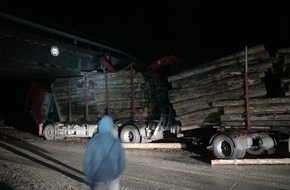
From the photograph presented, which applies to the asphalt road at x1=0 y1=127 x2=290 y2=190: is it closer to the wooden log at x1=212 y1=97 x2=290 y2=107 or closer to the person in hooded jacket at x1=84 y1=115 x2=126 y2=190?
the wooden log at x1=212 y1=97 x2=290 y2=107

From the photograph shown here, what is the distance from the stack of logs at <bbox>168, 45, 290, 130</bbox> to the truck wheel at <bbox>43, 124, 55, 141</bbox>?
24.8 ft

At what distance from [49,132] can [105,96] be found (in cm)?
406

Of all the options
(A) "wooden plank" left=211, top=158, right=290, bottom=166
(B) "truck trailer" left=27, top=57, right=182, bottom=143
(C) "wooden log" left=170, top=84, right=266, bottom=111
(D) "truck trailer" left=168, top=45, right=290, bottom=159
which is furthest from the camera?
(B) "truck trailer" left=27, top=57, right=182, bottom=143

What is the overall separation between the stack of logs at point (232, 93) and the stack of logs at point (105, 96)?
89.9 inches

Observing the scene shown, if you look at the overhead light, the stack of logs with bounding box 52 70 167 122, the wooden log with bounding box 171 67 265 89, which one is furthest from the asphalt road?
the overhead light

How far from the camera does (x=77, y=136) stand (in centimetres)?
1592

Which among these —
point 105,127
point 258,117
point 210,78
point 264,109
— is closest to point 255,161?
point 258,117

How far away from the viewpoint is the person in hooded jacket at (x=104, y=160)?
464 cm

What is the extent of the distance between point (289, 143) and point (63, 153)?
7.90m

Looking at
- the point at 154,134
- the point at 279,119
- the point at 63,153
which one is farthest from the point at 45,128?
the point at 279,119

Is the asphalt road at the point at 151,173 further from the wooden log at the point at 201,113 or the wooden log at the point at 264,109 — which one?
the wooden log at the point at 264,109

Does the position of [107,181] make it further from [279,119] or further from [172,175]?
[279,119]

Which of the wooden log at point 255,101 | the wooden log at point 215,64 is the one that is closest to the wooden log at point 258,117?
the wooden log at point 255,101

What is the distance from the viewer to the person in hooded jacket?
4.64 m
